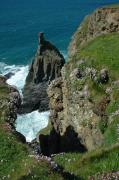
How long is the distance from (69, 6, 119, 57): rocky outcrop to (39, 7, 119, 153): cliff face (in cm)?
15

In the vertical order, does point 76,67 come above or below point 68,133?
above

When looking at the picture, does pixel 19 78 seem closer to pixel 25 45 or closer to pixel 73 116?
pixel 25 45

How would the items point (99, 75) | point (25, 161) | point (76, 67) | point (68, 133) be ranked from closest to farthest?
point (25, 161), point (99, 75), point (76, 67), point (68, 133)

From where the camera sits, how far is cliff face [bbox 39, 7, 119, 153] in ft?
123

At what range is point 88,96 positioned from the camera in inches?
1566

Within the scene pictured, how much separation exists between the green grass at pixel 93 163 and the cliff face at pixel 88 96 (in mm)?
11255

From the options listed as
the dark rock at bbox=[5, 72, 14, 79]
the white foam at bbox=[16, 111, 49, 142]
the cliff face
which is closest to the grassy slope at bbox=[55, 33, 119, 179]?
the cliff face

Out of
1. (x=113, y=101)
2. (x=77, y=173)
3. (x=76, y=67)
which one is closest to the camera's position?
(x=77, y=173)

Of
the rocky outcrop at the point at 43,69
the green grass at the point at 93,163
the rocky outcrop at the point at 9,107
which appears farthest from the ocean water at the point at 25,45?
the green grass at the point at 93,163

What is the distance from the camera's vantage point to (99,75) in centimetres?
3956

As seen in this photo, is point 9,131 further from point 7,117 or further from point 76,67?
point 76,67

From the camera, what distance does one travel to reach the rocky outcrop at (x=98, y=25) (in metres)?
51.9

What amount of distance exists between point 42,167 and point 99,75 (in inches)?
813

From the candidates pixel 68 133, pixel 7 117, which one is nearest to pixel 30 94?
pixel 68 133
